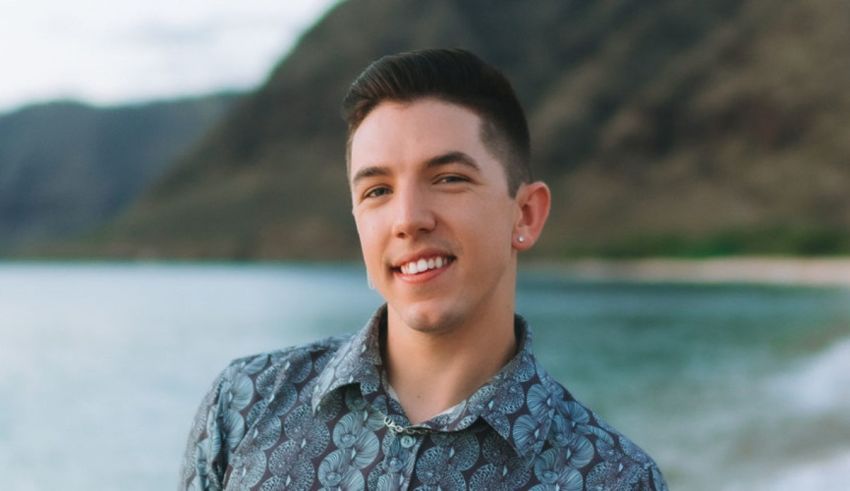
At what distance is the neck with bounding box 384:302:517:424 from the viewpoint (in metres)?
2.18

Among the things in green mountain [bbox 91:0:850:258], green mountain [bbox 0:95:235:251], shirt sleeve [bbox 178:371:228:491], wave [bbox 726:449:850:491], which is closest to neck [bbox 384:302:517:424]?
shirt sleeve [bbox 178:371:228:491]

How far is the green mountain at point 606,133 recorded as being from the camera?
79.6m

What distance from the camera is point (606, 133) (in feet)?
305

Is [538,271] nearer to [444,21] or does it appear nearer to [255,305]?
[255,305]

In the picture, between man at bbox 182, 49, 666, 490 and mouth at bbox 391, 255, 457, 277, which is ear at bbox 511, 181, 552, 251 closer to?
man at bbox 182, 49, 666, 490

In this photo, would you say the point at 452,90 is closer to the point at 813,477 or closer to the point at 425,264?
the point at 425,264

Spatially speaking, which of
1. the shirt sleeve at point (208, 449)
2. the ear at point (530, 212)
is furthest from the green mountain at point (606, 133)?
the shirt sleeve at point (208, 449)

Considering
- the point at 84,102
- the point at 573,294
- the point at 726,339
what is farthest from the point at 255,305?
the point at 84,102

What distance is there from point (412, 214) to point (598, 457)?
1.85 ft

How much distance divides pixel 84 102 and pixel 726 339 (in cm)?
18190

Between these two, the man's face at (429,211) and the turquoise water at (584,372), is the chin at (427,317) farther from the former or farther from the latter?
the turquoise water at (584,372)

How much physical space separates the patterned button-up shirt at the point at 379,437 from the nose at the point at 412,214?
248 millimetres

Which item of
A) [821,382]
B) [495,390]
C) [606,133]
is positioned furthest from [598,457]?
[606,133]

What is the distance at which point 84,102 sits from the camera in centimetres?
19725
